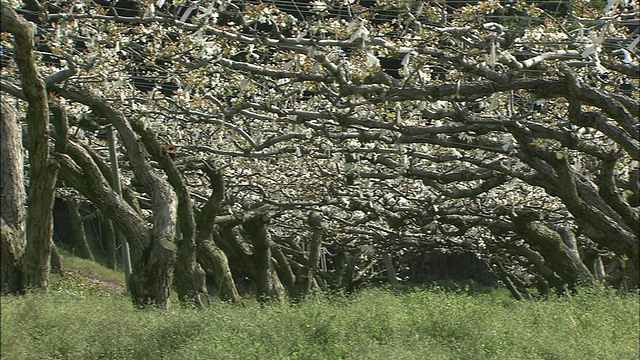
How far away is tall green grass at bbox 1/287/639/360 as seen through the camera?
870cm

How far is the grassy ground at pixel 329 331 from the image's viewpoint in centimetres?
871

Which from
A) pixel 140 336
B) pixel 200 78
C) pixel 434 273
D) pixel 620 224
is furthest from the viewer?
pixel 434 273

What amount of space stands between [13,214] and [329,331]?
4053mm

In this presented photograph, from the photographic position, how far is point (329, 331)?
34.7 ft

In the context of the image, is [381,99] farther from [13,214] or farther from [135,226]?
[135,226]

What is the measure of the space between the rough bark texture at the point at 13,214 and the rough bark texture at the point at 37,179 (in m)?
0.11

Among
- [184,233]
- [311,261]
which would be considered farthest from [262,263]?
[184,233]

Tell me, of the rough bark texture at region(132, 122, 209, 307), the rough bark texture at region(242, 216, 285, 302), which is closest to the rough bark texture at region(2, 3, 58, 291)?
the rough bark texture at region(132, 122, 209, 307)

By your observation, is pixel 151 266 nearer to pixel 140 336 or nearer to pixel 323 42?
pixel 140 336

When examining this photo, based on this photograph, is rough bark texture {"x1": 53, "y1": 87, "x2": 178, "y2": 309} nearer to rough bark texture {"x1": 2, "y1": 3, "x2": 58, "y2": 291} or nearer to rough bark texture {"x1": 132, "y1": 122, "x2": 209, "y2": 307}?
rough bark texture {"x1": 2, "y1": 3, "x2": 58, "y2": 291}

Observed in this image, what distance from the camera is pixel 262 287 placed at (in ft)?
65.4

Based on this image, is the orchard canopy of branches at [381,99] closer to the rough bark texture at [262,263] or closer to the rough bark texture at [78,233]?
the rough bark texture at [262,263]

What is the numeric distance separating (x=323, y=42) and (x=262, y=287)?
13.0 metres

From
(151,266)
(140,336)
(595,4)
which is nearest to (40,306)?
(140,336)
